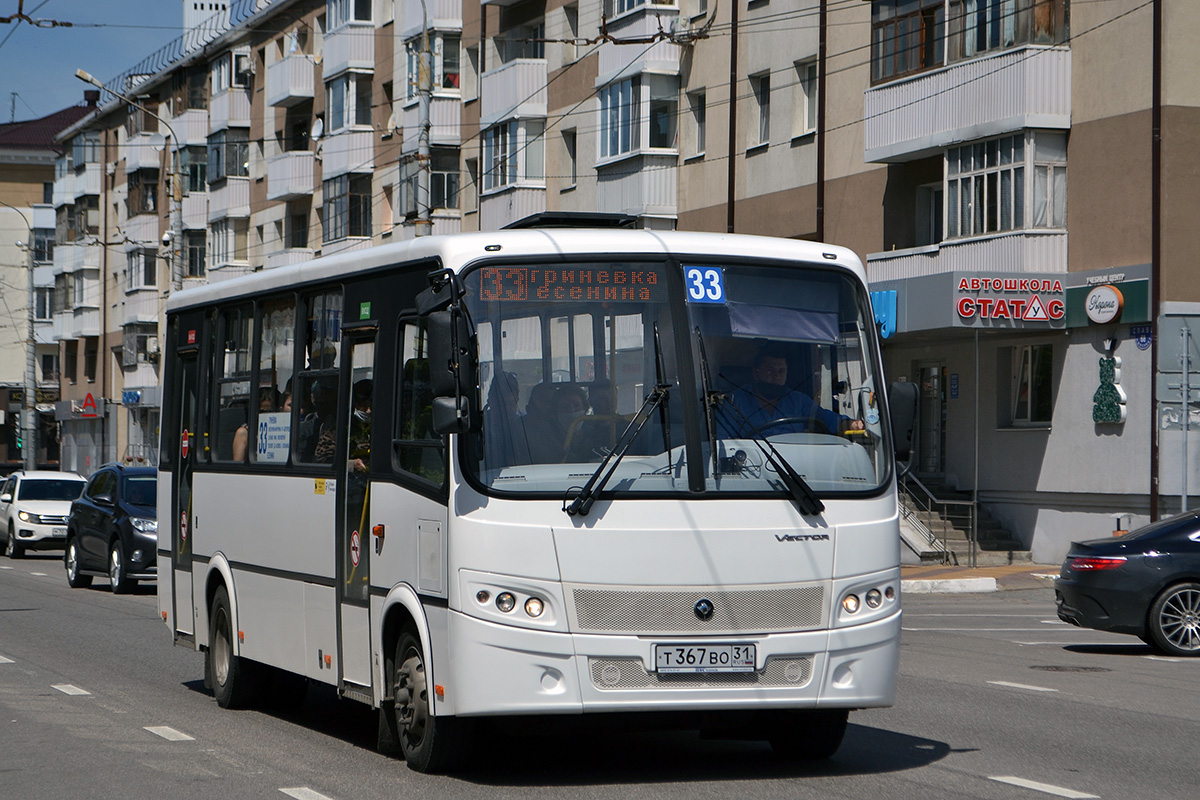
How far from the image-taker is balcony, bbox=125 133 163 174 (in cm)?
7069

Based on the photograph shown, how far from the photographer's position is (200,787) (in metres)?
8.39

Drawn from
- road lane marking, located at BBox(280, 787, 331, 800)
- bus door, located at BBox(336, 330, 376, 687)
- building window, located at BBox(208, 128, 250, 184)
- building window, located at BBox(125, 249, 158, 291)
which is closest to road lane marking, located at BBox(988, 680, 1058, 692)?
bus door, located at BBox(336, 330, 376, 687)

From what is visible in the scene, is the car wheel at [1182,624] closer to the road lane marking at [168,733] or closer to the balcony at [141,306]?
the road lane marking at [168,733]

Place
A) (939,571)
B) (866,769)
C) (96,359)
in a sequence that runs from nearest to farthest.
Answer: (866,769) → (939,571) → (96,359)

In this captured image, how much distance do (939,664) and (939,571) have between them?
13.2 metres

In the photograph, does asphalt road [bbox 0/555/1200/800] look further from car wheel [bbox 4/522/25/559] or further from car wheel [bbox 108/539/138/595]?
car wheel [bbox 4/522/25/559]

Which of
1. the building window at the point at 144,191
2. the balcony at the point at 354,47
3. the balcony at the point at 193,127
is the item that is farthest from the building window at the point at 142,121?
the balcony at the point at 354,47

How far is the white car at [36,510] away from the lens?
3347cm

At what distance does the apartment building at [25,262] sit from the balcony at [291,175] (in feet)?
110

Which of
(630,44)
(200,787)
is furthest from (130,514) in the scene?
(630,44)

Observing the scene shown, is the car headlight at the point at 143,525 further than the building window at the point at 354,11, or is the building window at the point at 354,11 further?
the building window at the point at 354,11

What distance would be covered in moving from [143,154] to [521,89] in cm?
3246

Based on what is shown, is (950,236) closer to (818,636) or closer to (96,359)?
(818,636)

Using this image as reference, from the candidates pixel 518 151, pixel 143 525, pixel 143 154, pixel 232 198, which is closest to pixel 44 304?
pixel 143 154
